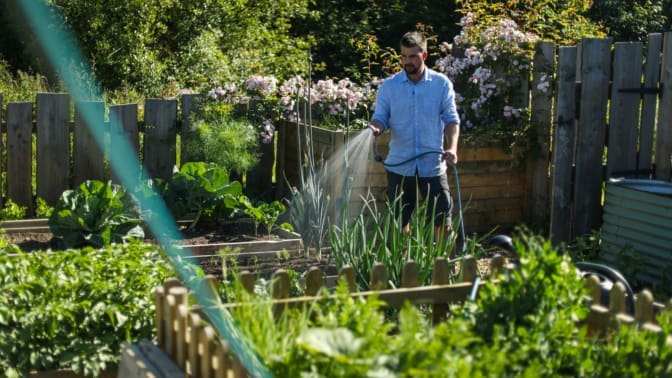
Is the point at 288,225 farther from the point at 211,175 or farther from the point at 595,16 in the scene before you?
the point at 595,16

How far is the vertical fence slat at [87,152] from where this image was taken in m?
8.09

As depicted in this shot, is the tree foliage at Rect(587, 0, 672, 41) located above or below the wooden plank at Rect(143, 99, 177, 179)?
above

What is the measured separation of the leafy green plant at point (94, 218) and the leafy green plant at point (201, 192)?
464mm

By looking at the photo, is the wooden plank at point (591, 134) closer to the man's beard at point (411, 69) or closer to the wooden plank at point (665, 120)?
the wooden plank at point (665, 120)

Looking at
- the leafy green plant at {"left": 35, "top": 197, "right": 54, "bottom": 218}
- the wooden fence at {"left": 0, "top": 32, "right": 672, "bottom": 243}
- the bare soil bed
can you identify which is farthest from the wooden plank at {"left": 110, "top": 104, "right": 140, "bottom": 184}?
the bare soil bed

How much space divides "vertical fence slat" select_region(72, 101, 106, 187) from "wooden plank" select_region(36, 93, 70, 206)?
0.07 m

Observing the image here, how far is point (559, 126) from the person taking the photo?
24.7 ft

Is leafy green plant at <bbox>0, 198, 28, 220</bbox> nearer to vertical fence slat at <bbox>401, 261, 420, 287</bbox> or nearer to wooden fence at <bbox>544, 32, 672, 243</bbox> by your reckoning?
wooden fence at <bbox>544, 32, 672, 243</bbox>

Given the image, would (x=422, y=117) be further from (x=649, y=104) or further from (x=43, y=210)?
(x=43, y=210)

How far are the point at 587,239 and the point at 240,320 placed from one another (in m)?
5.16

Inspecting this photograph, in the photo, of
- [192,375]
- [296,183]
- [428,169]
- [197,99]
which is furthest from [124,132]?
[192,375]

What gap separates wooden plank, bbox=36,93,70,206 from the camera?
8.03m

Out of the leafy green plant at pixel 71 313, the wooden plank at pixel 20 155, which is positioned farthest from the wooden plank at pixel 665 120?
the wooden plank at pixel 20 155

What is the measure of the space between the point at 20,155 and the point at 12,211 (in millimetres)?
505
